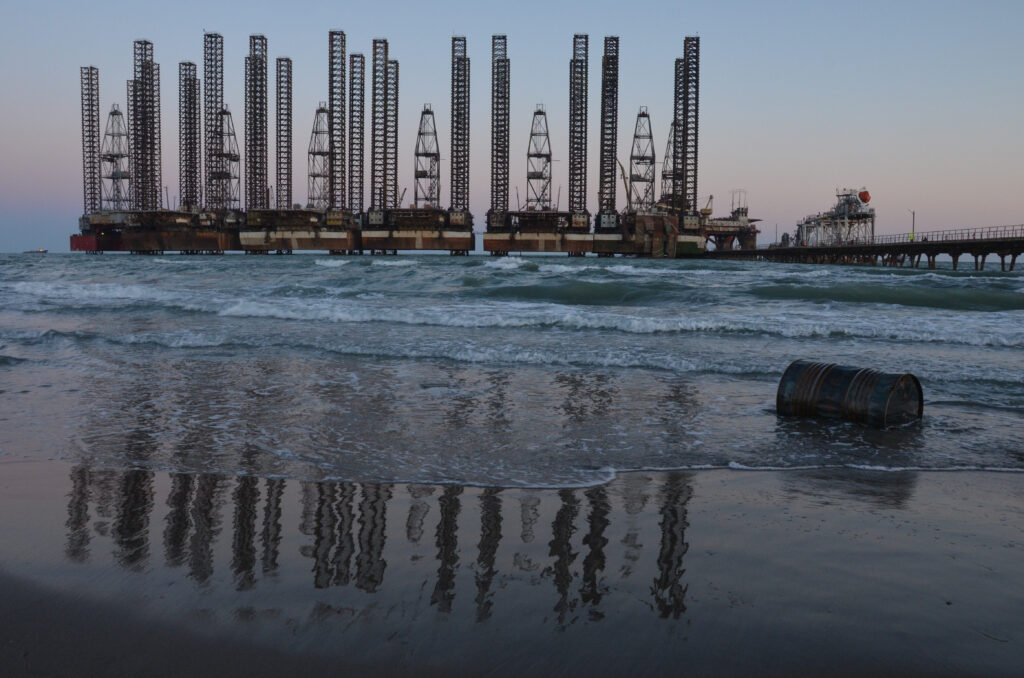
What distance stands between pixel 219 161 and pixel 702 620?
110803 millimetres

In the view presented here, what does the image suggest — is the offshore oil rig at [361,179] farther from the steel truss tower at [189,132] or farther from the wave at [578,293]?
the wave at [578,293]

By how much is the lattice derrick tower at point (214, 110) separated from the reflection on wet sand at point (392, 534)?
4031 inches

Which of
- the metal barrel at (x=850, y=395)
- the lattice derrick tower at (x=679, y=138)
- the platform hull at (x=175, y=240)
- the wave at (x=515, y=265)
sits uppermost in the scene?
the lattice derrick tower at (x=679, y=138)

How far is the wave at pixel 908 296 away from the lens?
2322 centimetres

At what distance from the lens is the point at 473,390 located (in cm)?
831

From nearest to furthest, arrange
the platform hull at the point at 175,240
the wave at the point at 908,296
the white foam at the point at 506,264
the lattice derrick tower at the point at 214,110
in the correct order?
the wave at the point at 908,296 → the white foam at the point at 506,264 → the platform hull at the point at 175,240 → the lattice derrick tower at the point at 214,110

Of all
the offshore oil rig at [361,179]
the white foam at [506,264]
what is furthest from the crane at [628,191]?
the white foam at [506,264]

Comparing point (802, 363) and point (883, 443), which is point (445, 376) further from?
point (883, 443)

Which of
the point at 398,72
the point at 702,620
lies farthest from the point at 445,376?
the point at 398,72

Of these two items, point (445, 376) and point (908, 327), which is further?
point (908, 327)

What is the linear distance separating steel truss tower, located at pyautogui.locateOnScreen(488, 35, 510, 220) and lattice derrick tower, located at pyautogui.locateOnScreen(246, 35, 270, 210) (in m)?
33.0

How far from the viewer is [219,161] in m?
102

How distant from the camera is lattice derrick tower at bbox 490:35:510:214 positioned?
9400 cm

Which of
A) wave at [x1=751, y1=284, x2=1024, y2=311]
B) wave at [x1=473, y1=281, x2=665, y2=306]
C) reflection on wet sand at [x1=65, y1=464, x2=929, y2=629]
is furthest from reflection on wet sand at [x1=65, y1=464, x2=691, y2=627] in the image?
wave at [x1=751, y1=284, x2=1024, y2=311]
